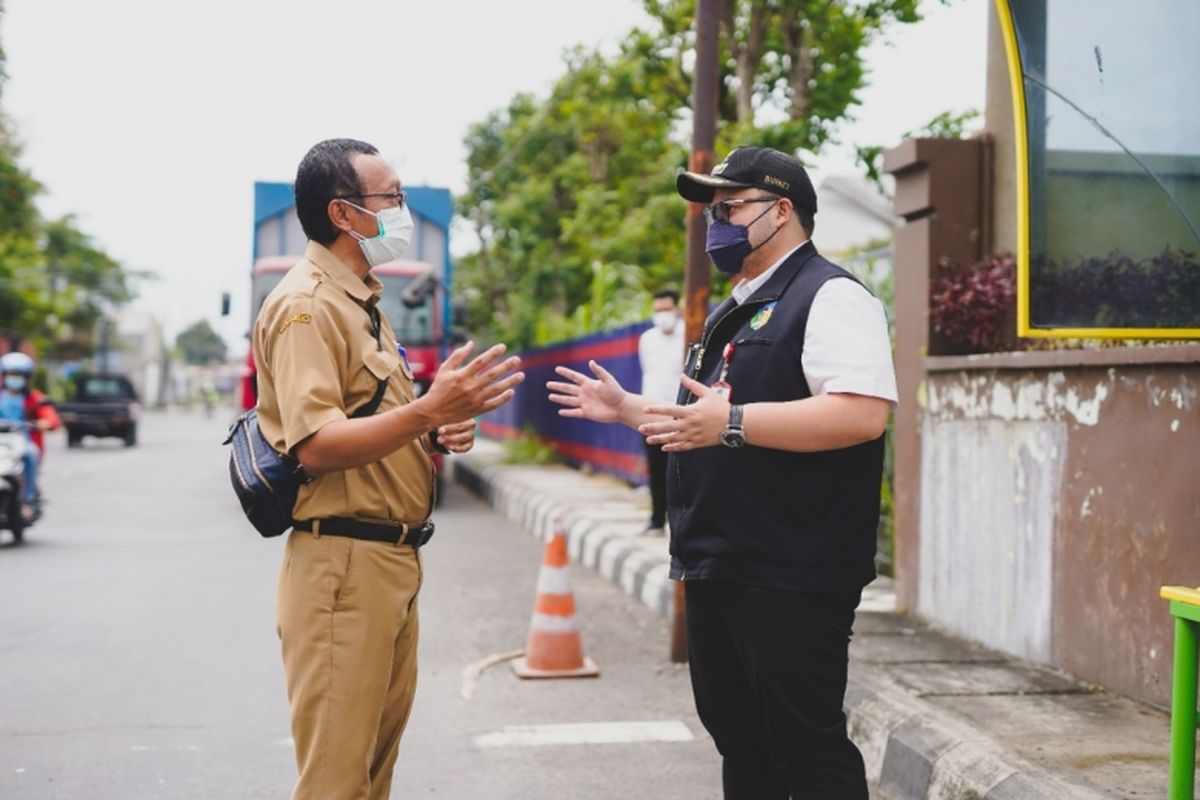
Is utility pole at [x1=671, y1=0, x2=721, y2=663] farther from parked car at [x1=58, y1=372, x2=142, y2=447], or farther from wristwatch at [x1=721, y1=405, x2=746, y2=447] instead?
parked car at [x1=58, y1=372, x2=142, y2=447]

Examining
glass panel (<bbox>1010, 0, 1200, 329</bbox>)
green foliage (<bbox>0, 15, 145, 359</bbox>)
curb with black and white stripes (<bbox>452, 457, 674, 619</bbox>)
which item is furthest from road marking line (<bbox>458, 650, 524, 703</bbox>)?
green foliage (<bbox>0, 15, 145, 359</bbox>)

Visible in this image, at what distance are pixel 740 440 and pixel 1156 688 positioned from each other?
2529 millimetres

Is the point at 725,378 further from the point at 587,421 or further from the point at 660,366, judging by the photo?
the point at 587,421

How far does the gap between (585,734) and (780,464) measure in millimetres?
2467

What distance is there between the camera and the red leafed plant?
583 cm

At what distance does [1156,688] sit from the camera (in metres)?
4.35

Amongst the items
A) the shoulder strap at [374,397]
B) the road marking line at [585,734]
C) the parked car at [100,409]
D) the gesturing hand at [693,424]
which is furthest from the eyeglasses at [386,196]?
the parked car at [100,409]

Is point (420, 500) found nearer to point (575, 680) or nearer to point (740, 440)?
point (740, 440)

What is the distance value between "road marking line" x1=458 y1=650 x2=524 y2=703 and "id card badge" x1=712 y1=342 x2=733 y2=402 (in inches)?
116

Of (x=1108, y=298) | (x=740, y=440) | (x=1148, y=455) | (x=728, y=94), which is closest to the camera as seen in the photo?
(x=740, y=440)

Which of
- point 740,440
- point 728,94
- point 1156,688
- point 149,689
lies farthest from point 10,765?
point 728,94

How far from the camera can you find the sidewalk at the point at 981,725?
11.7 feet

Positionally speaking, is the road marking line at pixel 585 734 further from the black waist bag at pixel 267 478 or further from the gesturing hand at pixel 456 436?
the black waist bag at pixel 267 478

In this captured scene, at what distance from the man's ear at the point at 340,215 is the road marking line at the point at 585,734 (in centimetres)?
261
